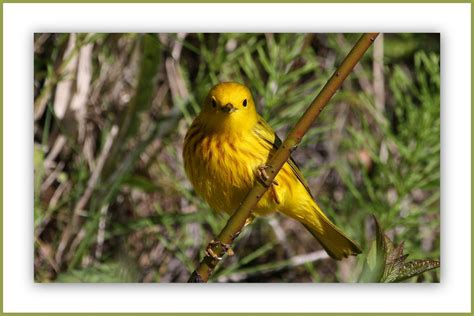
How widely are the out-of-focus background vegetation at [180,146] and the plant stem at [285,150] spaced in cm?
121

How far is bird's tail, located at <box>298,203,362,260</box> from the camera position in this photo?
2.83 meters

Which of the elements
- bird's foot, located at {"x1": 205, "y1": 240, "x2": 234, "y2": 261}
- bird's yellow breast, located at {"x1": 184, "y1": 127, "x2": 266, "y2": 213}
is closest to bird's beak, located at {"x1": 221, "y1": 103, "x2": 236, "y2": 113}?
bird's yellow breast, located at {"x1": 184, "y1": 127, "x2": 266, "y2": 213}

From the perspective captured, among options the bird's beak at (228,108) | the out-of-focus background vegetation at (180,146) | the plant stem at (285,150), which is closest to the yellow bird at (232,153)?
the bird's beak at (228,108)

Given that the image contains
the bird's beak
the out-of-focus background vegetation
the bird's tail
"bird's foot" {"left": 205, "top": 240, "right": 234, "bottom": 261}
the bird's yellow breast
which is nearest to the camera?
"bird's foot" {"left": 205, "top": 240, "right": 234, "bottom": 261}

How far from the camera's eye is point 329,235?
292 cm

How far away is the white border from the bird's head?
543mm

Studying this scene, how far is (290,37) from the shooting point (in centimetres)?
326

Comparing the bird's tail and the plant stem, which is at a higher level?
the plant stem

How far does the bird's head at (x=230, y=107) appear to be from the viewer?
2.36m

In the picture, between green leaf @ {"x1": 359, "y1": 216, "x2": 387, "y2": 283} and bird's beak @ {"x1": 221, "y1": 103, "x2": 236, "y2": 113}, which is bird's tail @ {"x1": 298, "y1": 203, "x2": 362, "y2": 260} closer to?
bird's beak @ {"x1": 221, "y1": 103, "x2": 236, "y2": 113}

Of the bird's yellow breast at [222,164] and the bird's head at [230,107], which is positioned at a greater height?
the bird's head at [230,107]
